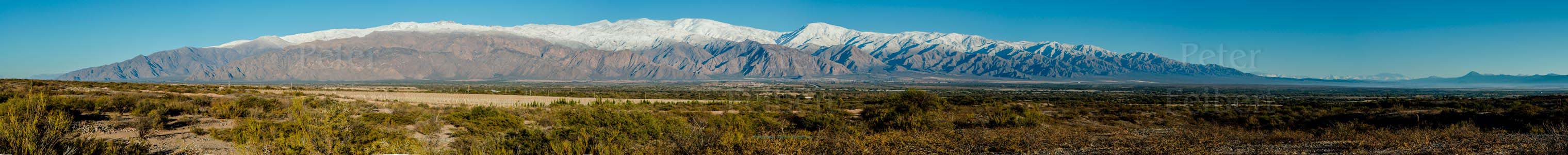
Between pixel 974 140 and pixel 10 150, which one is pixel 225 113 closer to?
pixel 10 150

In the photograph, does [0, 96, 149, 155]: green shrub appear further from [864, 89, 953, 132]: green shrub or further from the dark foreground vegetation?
[864, 89, 953, 132]: green shrub

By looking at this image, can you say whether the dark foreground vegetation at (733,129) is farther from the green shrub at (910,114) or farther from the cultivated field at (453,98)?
the cultivated field at (453,98)

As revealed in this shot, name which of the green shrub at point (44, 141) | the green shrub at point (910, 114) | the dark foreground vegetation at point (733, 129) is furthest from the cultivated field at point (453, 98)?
the green shrub at point (44, 141)

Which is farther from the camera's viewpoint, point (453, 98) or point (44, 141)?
point (453, 98)

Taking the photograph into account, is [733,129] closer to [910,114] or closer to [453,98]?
[910,114]

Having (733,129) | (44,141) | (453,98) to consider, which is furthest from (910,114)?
(453,98)

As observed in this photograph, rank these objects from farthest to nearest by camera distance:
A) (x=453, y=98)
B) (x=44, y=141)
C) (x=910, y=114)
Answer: (x=453, y=98) < (x=910, y=114) < (x=44, y=141)

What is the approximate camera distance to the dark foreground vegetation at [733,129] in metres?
11.7

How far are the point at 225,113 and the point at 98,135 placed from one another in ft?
26.5

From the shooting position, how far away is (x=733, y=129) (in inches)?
766

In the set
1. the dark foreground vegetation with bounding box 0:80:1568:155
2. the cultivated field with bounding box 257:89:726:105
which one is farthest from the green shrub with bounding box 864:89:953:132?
the cultivated field with bounding box 257:89:726:105

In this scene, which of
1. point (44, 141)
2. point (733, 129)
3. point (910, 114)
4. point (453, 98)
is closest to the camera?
point (44, 141)

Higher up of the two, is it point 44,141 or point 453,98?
point 44,141

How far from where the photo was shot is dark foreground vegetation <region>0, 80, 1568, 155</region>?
460 inches
